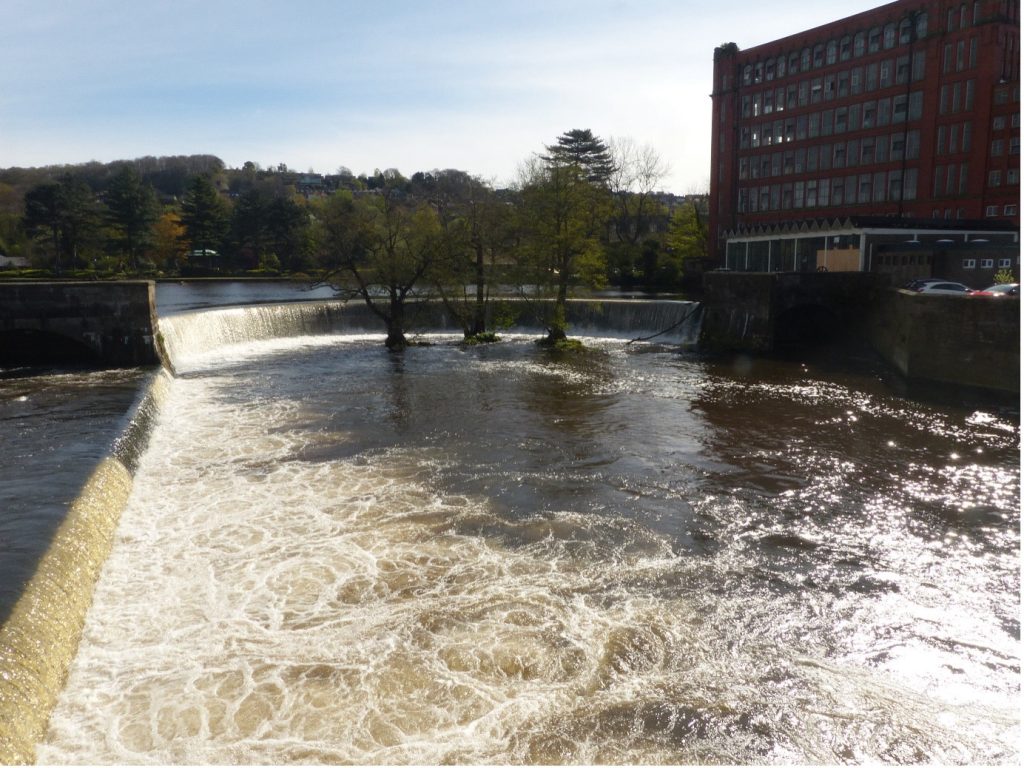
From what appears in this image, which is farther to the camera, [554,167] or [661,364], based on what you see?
[554,167]

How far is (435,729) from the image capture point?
7191 millimetres

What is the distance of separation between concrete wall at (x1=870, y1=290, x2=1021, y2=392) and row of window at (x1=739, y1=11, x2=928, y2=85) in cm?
3933

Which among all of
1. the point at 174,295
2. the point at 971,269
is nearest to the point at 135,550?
the point at 971,269

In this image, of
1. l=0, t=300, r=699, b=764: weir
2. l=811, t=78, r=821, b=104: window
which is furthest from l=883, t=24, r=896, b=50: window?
l=0, t=300, r=699, b=764: weir

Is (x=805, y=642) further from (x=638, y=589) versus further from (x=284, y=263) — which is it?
(x=284, y=263)

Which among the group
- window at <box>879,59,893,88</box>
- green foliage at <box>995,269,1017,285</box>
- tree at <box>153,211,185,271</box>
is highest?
window at <box>879,59,893,88</box>

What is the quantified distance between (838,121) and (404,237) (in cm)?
4510

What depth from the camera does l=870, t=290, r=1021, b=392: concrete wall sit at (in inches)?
862

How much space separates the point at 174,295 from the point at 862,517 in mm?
56283

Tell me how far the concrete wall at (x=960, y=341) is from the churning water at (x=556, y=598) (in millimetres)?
4972

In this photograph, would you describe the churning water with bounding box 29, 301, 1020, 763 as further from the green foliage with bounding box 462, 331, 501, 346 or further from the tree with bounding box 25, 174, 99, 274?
the tree with bounding box 25, 174, 99, 274

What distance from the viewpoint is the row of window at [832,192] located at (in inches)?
2245

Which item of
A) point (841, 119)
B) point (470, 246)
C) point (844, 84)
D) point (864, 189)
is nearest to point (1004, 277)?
point (470, 246)

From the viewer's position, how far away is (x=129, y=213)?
262ft
